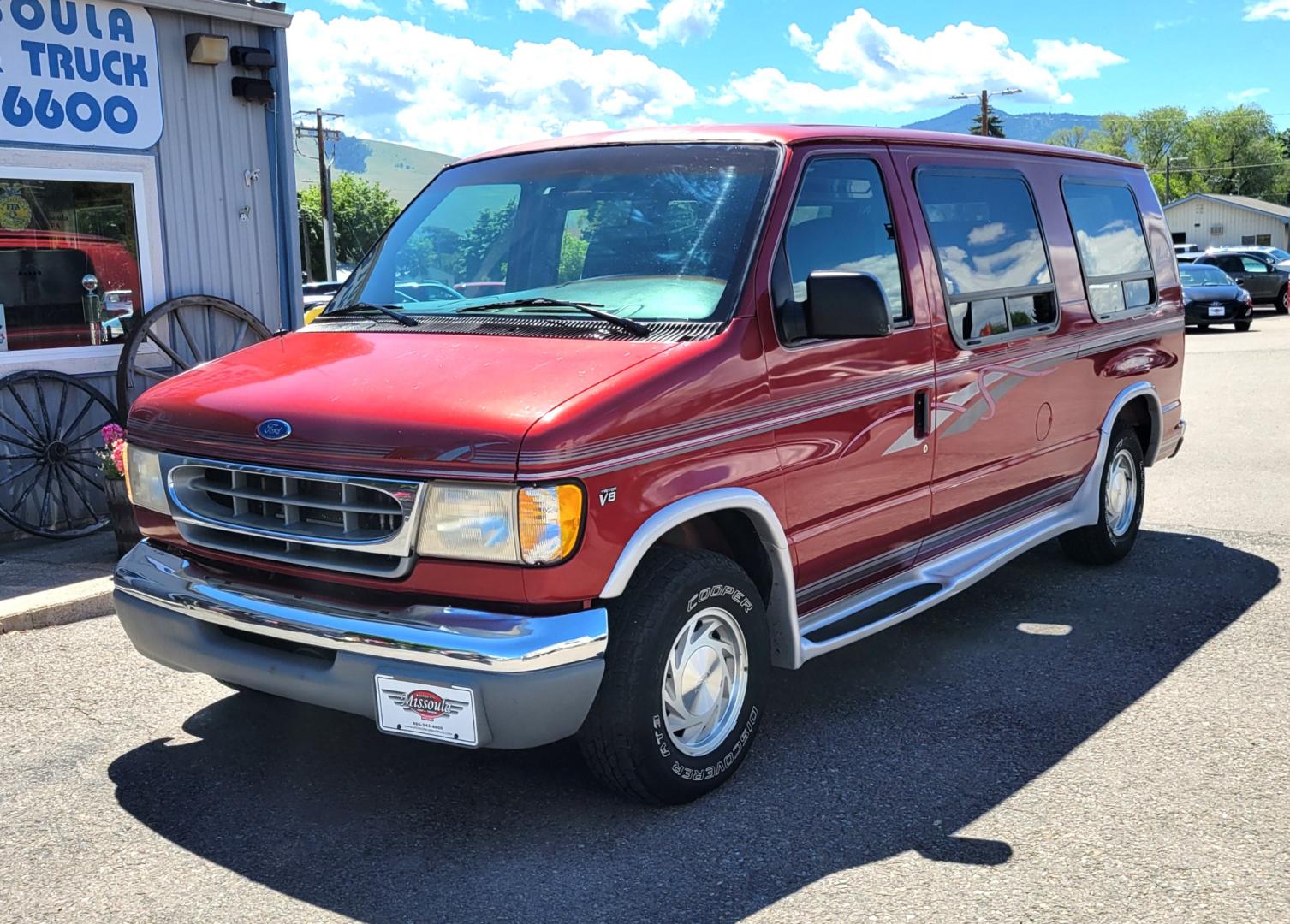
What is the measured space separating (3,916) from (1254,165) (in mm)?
146065

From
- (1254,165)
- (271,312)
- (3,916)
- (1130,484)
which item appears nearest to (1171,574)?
(1130,484)

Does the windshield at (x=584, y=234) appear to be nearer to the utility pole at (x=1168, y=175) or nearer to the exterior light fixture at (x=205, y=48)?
the exterior light fixture at (x=205, y=48)

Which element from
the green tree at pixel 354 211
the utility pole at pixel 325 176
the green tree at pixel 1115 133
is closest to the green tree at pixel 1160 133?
the green tree at pixel 1115 133

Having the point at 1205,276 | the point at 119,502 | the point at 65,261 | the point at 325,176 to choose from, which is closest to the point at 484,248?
the point at 119,502

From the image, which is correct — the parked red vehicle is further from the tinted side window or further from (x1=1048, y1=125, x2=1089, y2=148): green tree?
(x1=1048, y1=125, x2=1089, y2=148): green tree

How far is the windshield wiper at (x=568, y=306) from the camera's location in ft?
12.9

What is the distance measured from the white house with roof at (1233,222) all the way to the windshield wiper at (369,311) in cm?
9015

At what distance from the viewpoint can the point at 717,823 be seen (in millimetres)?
3803

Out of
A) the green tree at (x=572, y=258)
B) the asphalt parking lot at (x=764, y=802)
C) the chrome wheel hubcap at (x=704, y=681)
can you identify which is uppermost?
the green tree at (x=572, y=258)

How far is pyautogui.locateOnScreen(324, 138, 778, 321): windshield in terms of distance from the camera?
13.6 ft

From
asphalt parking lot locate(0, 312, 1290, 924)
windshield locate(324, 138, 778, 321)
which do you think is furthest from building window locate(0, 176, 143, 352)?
windshield locate(324, 138, 778, 321)

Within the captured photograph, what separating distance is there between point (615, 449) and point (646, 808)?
1182mm

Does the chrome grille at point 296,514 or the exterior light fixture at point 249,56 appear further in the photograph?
the exterior light fixture at point 249,56

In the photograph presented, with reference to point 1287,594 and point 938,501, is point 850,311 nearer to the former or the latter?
point 938,501
